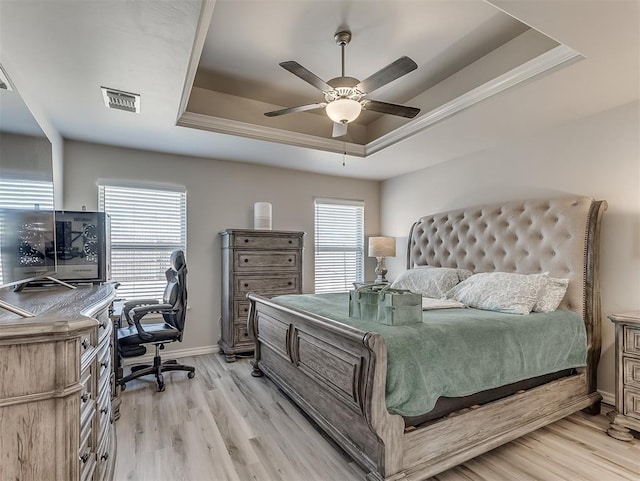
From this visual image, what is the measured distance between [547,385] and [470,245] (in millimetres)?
1652

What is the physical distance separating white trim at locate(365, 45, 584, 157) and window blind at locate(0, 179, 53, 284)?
2.97 meters

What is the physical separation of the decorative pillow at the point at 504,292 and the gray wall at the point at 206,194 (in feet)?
8.21

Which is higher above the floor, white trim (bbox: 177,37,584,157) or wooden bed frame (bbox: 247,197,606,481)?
white trim (bbox: 177,37,584,157)

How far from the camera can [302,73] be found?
2.19 metres

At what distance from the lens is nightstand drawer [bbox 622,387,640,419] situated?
2.29 m

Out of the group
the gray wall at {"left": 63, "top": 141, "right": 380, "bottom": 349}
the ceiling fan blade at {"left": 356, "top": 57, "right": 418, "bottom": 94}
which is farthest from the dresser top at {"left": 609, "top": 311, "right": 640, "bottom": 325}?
the gray wall at {"left": 63, "top": 141, "right": 380, "bottom": 349}

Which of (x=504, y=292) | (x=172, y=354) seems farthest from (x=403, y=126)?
(x=172, y=354)

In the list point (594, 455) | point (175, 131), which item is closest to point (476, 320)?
point (594, 455)

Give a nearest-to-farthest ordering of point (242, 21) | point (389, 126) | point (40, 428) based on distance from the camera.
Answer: point (40, 428), point (242, 21), point (389, 126)

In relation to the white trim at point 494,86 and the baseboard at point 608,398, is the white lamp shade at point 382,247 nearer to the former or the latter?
the white trim at point 494,86

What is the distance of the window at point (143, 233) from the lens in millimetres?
3830

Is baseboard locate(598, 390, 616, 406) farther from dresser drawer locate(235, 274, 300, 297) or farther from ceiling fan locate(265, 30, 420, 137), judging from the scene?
dresser drawer locate(235, 274, 300, 297)

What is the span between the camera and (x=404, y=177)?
499 centimetres

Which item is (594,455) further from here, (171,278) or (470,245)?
(171,278)
